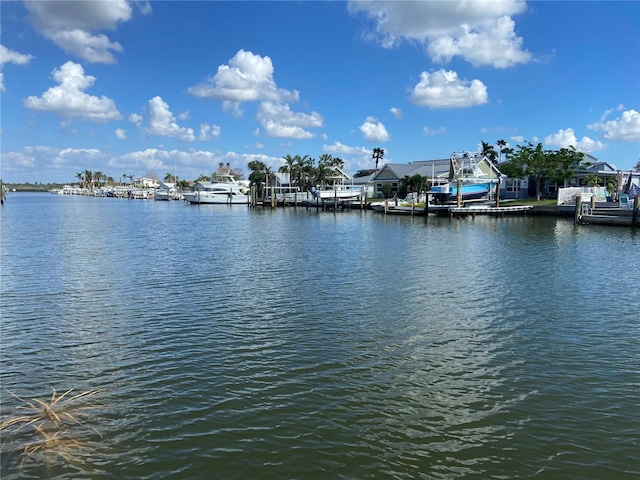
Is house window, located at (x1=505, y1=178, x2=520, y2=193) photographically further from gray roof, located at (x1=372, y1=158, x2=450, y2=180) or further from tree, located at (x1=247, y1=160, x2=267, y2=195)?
tree, located at (x1=247, y1=160, x2=267, y2=195)

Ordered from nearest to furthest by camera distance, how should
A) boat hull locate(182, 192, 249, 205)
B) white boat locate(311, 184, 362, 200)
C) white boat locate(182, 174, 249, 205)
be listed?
white boat locate(311, 184, 362, 200) < boat hull locate(182, 192, 249, 205) < white boat locate(182, 174, 249, 205)

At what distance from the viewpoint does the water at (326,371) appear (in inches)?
282

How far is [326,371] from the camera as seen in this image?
1024cm

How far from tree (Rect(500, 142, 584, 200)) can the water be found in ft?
174

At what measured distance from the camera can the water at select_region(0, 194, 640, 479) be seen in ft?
23.5

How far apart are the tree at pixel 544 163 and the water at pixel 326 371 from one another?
5296cm

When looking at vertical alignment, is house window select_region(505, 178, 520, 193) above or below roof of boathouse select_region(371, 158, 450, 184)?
below

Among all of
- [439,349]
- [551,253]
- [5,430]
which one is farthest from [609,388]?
[551,253]

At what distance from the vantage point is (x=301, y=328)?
43.4ft

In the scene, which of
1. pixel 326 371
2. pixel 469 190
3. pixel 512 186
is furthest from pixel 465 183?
pixel 326 371

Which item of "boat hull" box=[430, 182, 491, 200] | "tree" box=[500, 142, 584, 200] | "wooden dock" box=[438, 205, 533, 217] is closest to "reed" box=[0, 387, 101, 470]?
"wooden dock" box=[438, 205, 533, 217]

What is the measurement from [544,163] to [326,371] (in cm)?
6840

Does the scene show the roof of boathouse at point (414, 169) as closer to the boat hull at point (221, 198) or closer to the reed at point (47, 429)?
the boat hull at point (221, 198)

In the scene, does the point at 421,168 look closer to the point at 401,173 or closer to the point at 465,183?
the point at 401,173
